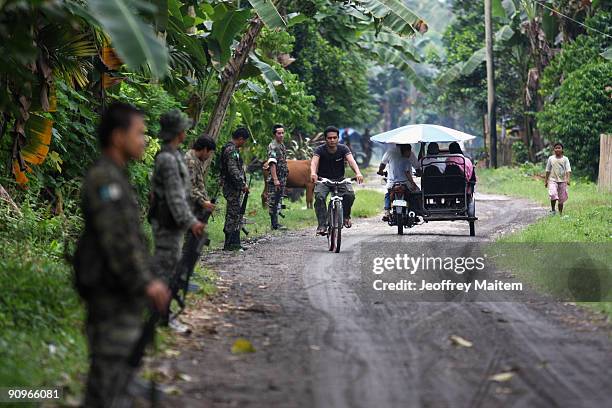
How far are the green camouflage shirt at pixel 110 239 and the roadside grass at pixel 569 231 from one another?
6031 mm

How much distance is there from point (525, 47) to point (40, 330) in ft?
127

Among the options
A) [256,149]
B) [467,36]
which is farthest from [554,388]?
[467,36]

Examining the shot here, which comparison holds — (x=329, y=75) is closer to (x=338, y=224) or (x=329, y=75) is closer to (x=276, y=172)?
(x=276, y=172)

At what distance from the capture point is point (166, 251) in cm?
916

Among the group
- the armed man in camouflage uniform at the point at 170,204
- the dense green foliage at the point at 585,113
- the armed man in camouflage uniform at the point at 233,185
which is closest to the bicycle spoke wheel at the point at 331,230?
the armed man in camouflage uniform at the point at 233,185

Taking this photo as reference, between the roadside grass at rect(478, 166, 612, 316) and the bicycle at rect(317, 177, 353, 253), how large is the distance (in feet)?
9.24

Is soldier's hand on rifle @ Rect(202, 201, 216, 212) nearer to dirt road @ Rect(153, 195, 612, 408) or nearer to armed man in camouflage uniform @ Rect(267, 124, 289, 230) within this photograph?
dirt road @ Rect(153, 195, 612, 408)

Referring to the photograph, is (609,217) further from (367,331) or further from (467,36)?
(467,36)

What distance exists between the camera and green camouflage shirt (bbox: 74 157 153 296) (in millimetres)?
5805

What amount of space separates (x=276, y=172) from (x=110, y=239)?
15.0 metres

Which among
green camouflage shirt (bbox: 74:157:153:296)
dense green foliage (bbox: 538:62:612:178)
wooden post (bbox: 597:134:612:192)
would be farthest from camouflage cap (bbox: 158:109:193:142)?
dense green foliage (bbox: 538:62:612:178)

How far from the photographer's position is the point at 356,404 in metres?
6.98

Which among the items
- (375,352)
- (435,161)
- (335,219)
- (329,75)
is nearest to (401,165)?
(435,161)

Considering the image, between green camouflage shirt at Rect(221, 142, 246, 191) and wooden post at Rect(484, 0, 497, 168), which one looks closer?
green camouflage shirt at Rect(221, 142, 246, 191)
